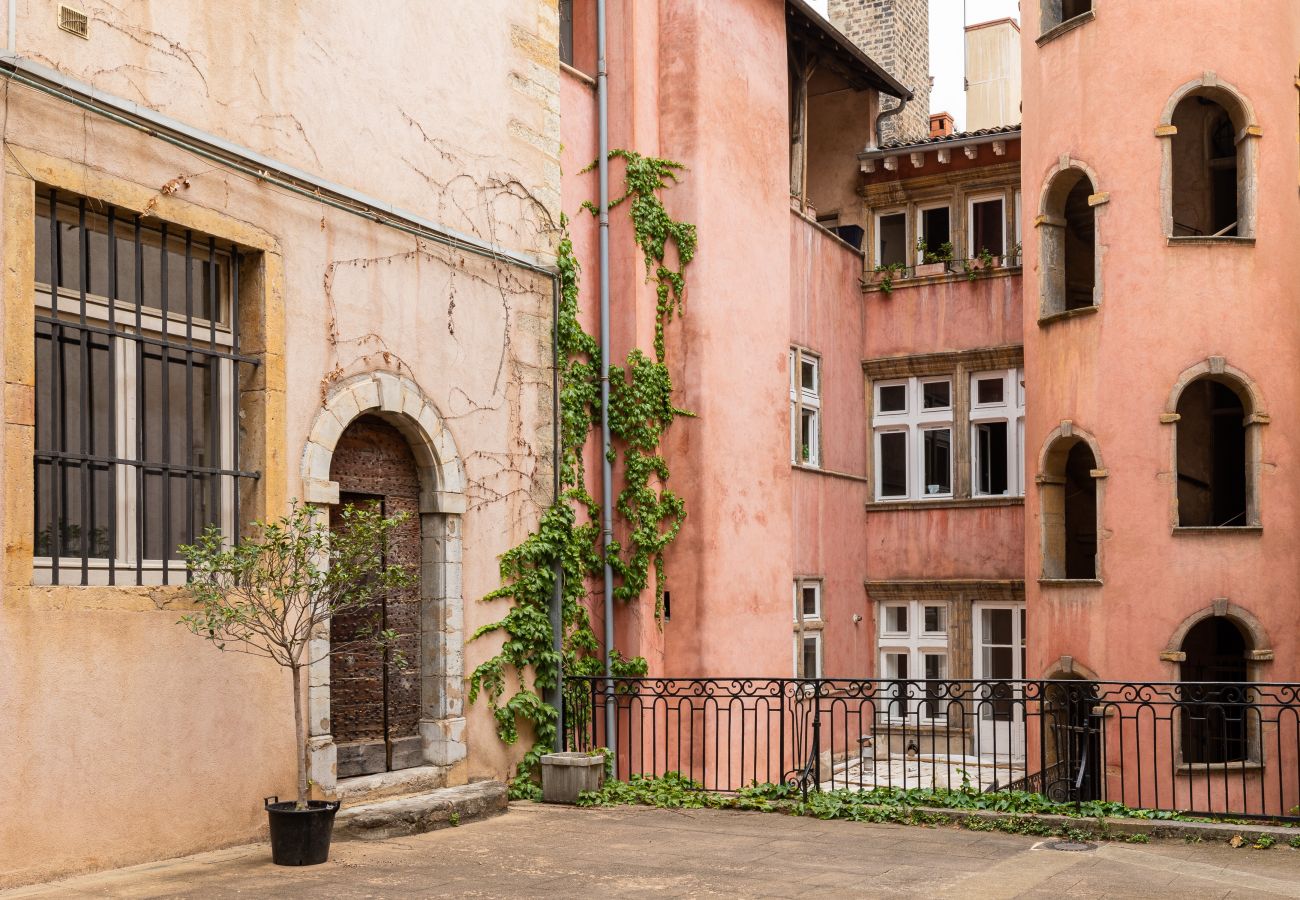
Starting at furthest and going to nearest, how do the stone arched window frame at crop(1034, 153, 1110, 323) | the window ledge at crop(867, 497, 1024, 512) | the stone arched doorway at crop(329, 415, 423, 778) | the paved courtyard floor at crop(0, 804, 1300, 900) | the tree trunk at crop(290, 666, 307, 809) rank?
the window ledge at crop(867, 497, 1024, 512) → the stone arched window frame at crop(1034, 153, 1110, 323) → the stone arched doorway at crop(329, 415, 423, 778) → the tree trunk at crop(290, 666, 307, 809) → the paved courtyard floor at crop(0, 804, 1300, 900)

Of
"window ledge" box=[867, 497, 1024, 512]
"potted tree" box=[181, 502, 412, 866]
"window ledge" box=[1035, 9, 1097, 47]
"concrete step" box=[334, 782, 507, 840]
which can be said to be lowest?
"concrete step" box=[334, 782, 507, 840]

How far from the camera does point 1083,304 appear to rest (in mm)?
19359

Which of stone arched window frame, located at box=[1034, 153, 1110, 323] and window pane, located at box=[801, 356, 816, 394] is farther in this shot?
window pane, located at box=[801, 356, 816, 394]

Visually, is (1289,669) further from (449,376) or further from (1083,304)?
(449,376)

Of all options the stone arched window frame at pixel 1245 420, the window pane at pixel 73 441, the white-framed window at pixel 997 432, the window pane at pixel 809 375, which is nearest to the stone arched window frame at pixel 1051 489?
the stone arched window frame at pixel 1245 420

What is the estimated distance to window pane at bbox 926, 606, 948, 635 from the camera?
19.7 meters

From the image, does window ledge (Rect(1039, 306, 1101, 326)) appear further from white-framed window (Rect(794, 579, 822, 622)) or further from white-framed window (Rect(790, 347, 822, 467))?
white-framed window (Rect(794, 579, 822, 622))

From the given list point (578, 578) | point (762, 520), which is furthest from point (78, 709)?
point (762, 520)

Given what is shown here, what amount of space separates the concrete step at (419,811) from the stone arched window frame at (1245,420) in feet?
28.5

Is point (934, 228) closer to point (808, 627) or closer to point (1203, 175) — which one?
point (1203, 175)

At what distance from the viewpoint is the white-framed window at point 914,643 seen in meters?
19.8

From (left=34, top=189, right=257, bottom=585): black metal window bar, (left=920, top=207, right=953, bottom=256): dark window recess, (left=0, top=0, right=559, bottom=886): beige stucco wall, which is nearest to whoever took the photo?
(left=0, top=0, right=559, bottom=886): beige stucco wall

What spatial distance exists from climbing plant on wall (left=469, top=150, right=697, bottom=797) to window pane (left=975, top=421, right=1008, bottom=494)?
674cm

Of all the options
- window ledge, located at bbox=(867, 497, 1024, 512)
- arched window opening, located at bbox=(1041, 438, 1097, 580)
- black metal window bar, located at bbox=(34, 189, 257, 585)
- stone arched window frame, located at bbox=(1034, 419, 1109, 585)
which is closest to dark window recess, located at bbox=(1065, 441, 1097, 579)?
arched window opening, located at bbox=(1041, 438, 1097, 580)
